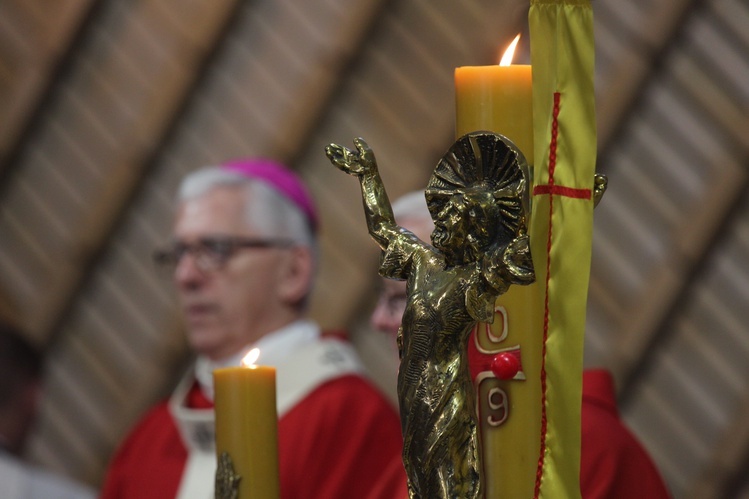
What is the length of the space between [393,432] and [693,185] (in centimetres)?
65

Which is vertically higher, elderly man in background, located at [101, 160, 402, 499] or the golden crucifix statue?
the golden crucifix statue

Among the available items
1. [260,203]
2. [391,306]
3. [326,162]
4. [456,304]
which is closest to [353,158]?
[456,304]

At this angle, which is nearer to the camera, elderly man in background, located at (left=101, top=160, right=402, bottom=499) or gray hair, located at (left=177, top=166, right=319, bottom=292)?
elderly man in background, located at (left=101, top=160, right=402, bottom=499)

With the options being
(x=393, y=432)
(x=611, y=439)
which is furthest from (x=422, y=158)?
(x=611, y=439)

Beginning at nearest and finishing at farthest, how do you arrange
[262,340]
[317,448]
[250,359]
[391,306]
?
[250,359], [391,306], [317,448], [262,340]

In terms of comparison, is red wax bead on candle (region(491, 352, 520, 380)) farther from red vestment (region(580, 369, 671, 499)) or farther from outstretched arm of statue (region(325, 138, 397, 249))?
red vestment (region(580, 369, 671, 499))

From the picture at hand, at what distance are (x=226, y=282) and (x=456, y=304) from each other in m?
1.47

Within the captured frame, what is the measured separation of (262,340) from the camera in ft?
7.14

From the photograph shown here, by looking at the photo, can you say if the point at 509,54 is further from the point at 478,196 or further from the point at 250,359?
the point at 250,359

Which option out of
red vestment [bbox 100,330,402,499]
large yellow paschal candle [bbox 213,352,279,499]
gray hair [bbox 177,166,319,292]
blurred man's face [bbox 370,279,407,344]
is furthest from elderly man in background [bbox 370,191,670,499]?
gray hair [bbox 177,166,319,292]

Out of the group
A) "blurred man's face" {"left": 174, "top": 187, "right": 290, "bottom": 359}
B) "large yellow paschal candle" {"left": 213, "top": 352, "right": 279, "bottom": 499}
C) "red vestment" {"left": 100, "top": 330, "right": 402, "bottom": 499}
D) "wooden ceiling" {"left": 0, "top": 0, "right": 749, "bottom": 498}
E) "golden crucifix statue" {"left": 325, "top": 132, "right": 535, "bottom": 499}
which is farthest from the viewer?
"wooden ceiling" {"left": 0, "top": 0, "right": 749, "bottom": 498}

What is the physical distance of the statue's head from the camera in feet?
2.30

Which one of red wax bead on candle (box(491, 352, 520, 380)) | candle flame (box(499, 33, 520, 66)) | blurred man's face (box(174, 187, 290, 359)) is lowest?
blurred man's face (box(174, 187, 290, 359))

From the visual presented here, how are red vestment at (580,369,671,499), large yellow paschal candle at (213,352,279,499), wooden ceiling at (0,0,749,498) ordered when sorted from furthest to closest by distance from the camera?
wooden ceiling at (0,0,749,498) → red vestment at (580,369,671,499) → large yellow paschal candle at (213,352,279,499)
